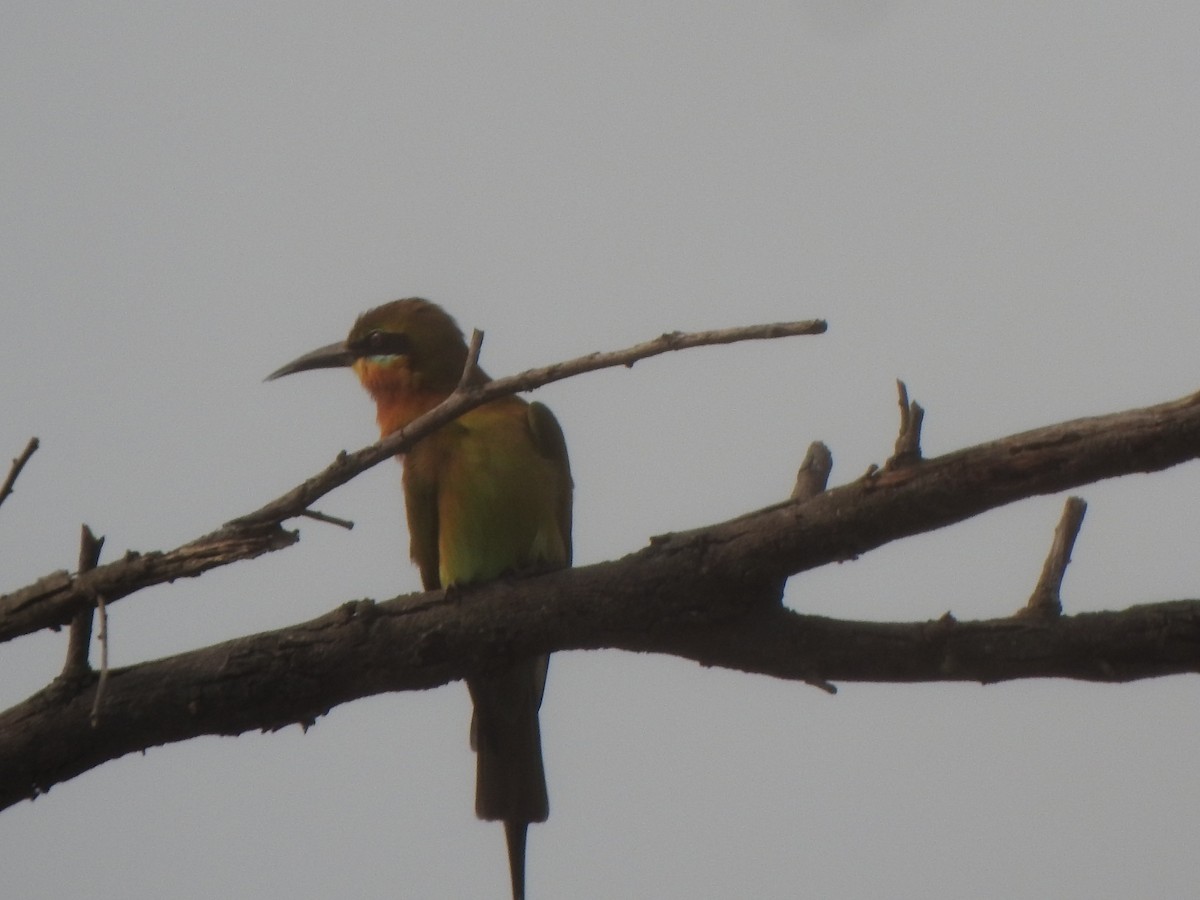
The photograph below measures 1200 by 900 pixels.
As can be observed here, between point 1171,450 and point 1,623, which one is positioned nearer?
point 1171,450

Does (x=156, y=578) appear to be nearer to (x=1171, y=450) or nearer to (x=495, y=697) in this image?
(x=495, y=697)

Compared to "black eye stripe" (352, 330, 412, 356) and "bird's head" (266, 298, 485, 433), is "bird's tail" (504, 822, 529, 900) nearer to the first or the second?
"bird's head" (266, 298, 485, 433)

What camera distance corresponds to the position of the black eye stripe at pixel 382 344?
4.87 meters

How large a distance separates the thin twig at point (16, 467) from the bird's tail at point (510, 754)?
168 centimetres

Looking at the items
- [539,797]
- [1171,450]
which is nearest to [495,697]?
[539,797]

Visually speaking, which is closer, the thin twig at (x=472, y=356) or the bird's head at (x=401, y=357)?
the thin twig at (x=472, y=356)

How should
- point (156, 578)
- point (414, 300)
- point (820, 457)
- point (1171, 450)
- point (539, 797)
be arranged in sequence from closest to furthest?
point (1171, 450) < point (156, 578) < point (820, 457) < point (539, 797) < point (414, 300)

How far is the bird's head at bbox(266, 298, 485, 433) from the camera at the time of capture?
482cm

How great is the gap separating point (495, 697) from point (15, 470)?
184cm

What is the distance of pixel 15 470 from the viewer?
277 centimetres

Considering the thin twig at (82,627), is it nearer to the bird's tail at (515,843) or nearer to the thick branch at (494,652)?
the thick branch at (494,652)

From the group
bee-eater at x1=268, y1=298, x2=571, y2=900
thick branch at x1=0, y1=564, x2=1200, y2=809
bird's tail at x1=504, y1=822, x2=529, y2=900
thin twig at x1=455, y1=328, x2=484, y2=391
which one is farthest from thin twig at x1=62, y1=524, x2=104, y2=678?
bird's tail at x1=504, y1=822, x2=529, y2=900

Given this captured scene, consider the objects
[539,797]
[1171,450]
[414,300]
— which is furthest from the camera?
[414,300]

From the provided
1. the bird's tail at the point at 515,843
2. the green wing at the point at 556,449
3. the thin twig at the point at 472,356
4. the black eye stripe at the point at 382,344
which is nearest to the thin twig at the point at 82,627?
the thin twig at the point at 472,356
